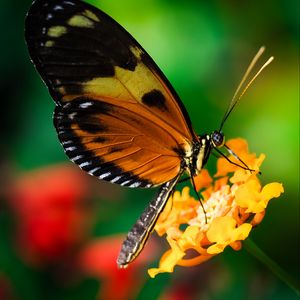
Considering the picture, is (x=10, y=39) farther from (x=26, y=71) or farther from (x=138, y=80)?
(x=138, y=80)

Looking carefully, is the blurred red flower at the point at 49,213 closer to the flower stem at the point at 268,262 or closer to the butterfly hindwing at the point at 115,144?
the butterfly hindwing at the point at 115,144

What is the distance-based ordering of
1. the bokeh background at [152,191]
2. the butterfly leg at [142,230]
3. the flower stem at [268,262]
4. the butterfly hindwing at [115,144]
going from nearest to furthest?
the flower stem at [268,262] → the butterfly leg at [142,230] → the butterfly hindwing at [115,144] → the bokeh background at [152,191]

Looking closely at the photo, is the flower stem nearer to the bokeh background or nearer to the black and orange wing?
the black and orange wing

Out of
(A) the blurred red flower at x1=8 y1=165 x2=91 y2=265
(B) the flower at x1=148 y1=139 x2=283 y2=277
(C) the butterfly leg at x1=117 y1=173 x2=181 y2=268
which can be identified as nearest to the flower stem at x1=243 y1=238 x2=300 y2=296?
Answer: (B) the flower at x1=148 y1=139 x2=283 y2=277

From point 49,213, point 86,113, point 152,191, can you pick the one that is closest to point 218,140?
point 86,113

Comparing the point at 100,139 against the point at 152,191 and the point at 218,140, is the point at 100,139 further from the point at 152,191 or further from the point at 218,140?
the point at 152,191

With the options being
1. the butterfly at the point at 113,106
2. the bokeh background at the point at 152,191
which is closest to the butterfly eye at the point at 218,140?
the butterfly at the point at 113,106

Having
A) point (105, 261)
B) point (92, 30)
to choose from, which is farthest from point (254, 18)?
point (92, 30)
